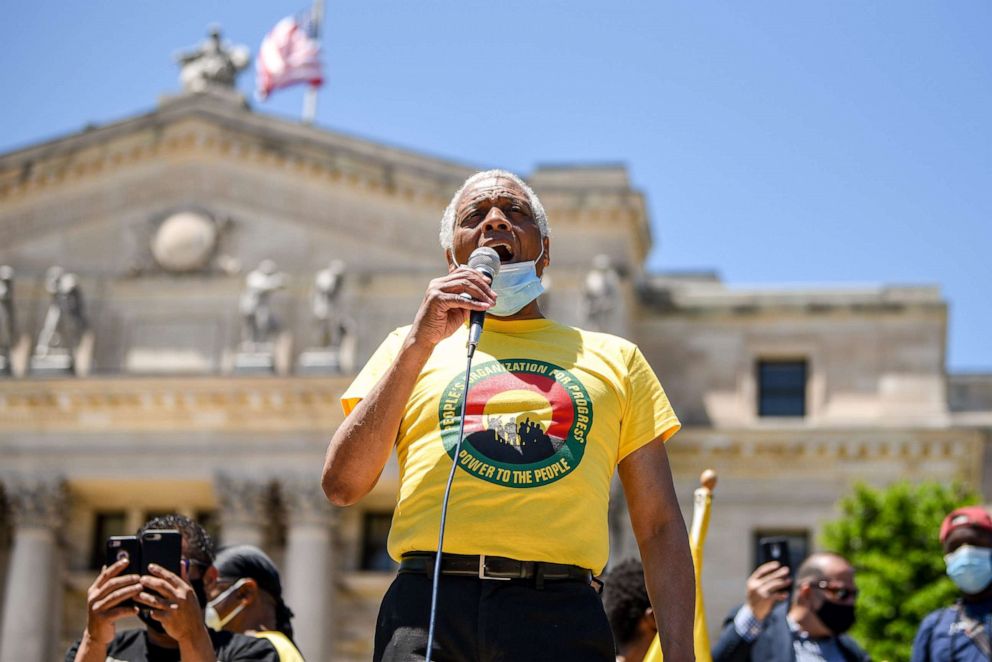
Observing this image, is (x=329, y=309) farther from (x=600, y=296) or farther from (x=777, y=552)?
(x=777, y=552)

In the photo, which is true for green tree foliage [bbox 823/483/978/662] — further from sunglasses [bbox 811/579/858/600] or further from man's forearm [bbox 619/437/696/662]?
man's forearm [bbox 619/437/696/662]

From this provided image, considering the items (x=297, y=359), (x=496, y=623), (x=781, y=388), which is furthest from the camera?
(x=781, y=388)

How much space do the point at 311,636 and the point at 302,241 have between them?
361 inches

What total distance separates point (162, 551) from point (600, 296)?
27403 millimetres

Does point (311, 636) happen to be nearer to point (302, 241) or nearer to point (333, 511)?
point (333, 511)

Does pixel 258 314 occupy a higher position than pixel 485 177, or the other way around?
pixel 258 314

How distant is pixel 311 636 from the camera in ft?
105

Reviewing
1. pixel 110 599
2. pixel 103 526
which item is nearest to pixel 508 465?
pixel 110 599

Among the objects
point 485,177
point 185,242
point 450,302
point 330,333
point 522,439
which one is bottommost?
point 522,439

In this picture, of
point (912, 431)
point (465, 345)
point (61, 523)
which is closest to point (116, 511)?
point (61, 523)

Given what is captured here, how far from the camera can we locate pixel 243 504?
108 feet

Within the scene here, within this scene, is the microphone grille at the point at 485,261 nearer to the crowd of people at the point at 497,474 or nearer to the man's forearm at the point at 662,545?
the crowd of people at the point at 497,474

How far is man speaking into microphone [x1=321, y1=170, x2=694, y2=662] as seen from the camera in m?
4.52

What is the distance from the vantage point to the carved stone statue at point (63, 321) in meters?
34.2
